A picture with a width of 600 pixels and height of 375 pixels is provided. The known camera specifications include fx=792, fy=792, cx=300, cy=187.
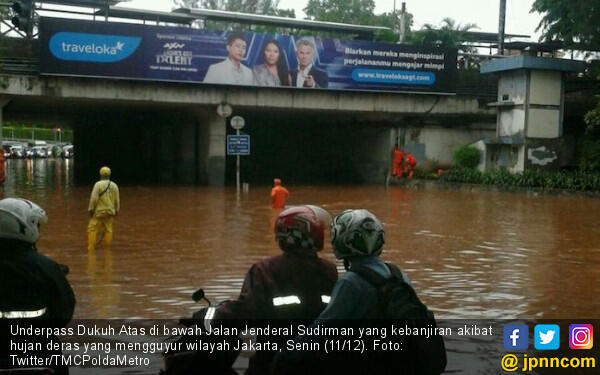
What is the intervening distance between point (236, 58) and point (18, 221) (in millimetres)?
27429

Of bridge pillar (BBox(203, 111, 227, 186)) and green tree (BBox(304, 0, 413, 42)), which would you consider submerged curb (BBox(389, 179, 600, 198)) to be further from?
green tree (BBox(304, 0, 413, 42))

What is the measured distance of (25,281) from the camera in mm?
3482

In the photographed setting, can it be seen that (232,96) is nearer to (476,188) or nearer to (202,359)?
(476,188)

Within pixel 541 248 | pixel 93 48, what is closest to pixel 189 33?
pixel 93 48

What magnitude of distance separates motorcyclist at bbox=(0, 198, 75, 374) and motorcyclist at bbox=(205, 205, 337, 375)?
721mm

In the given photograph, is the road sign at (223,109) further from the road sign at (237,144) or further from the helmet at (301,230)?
the helmet at (301,230)

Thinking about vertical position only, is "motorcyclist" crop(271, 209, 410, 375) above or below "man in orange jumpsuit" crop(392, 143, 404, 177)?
above

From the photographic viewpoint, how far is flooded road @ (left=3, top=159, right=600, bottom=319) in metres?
8.59

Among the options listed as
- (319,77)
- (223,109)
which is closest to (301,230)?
(223,109)

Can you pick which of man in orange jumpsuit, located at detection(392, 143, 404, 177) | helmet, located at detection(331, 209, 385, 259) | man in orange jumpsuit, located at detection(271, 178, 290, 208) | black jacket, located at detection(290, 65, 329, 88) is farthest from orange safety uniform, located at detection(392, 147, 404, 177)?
helmet, located at detection(331, 209, 385, 259)

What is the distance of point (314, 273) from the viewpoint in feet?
12.5

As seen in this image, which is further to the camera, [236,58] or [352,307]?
[236,58]

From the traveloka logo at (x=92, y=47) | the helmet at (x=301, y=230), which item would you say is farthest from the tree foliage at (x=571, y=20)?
the helmet at (x=301, y=230)

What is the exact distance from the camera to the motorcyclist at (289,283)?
370 centimetres
